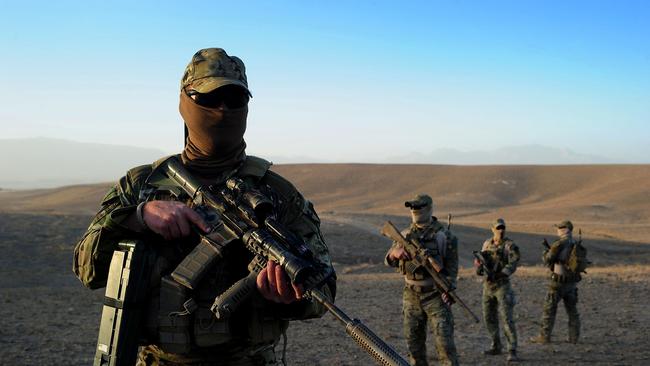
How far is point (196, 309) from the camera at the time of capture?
238cm

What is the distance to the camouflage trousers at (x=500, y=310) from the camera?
8.21 m

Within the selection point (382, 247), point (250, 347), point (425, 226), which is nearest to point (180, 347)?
point (250, 347)

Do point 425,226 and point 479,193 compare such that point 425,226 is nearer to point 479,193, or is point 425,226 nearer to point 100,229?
point 100,229

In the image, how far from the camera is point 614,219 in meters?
39.1

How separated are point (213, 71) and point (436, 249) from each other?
4.87 m

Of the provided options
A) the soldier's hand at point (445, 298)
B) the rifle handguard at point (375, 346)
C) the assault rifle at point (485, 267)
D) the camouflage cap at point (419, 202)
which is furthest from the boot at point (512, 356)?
the rifle handguard at point (375, 346)

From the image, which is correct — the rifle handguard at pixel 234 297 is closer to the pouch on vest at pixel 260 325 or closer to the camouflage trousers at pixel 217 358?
the pouch on vest at pixel 260 325

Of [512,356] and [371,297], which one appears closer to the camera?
[512,356]

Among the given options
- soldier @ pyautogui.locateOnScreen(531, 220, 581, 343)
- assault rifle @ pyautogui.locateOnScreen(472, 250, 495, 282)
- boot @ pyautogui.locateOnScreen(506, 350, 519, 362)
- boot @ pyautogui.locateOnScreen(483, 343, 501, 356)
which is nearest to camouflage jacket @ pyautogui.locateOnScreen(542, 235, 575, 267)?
soldier @ pyautogui.locateOnScreen(531, 220, 581, 343)

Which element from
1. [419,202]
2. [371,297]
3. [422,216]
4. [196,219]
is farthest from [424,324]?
[371,297]

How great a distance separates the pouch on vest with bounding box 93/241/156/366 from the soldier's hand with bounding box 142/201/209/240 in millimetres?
151

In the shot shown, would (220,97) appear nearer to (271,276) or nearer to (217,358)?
(271,276)

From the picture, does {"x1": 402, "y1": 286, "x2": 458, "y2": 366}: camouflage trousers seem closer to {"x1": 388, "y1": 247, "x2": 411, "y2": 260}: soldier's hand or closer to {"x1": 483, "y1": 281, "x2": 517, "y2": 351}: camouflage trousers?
{"x1": 388, "y1": 247, "x2": 411, "y2": 260}: soldier's hand

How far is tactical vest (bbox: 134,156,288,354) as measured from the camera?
237 cm
